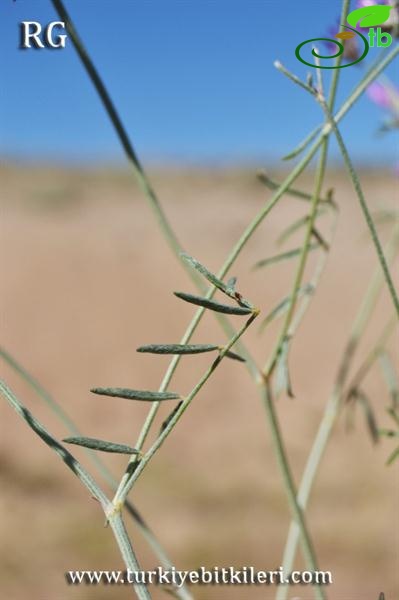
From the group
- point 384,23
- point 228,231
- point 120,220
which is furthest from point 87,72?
point 120,220

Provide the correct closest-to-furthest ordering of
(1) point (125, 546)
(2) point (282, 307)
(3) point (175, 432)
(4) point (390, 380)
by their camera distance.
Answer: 1. (1) point (125, 546)
2. (2) point (282, 307)
3. (4) point (390, 380)
4. (3) point (175, 432)

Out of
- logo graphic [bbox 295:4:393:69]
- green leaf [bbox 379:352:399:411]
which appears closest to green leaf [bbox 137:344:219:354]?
logo graphic [bbox 295:4:393:69]

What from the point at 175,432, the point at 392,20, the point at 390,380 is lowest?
the point at 390,380

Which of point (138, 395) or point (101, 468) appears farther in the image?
point (101, 468)

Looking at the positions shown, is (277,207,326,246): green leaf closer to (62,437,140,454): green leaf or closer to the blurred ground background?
the blurred ground background

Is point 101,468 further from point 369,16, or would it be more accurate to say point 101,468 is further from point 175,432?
point 175,432

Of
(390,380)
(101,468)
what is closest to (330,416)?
(390,380)
